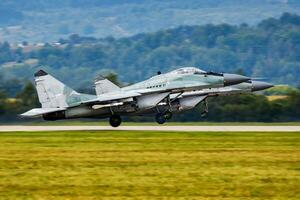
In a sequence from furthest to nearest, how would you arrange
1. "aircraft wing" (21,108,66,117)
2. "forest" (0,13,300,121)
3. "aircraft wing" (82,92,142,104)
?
"forest" (0,13,300,121) < "aircraft wing" (82,92,142,104) < "aircraft wing" (21,108,66,117)

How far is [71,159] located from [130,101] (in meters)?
16.4

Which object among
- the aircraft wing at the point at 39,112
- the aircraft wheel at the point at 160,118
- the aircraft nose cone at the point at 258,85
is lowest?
the aircraft wheel at the point at 160,118

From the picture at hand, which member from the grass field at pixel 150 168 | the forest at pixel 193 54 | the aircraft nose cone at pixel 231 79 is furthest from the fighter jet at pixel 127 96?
the forest at pixel 193 54

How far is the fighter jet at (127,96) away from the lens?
43.3 m

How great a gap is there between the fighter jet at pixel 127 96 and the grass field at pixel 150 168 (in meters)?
7.48

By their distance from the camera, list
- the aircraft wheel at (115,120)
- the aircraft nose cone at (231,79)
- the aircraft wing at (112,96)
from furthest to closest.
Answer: the aircraft nose cone at (231,79), the aircraft wheel at (115,120), the aircraft wing at (112,96)

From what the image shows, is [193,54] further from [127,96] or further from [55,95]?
[55,95]

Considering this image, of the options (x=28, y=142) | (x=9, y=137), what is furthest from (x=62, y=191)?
(x=9, y=137)

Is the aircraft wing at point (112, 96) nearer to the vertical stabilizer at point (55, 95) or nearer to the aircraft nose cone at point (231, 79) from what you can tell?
the vertical stabilizer at point (55, 95)

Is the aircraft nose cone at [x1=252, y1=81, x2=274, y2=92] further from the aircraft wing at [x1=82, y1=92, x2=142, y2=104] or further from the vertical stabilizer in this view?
the vertical stabilizer

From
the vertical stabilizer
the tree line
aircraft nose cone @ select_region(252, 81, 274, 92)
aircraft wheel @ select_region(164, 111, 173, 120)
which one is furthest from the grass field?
the tree line

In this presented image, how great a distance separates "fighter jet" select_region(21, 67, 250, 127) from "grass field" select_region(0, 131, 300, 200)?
7.48 m

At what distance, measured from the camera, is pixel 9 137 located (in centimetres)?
3716

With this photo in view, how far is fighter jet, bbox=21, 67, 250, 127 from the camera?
142 feet
